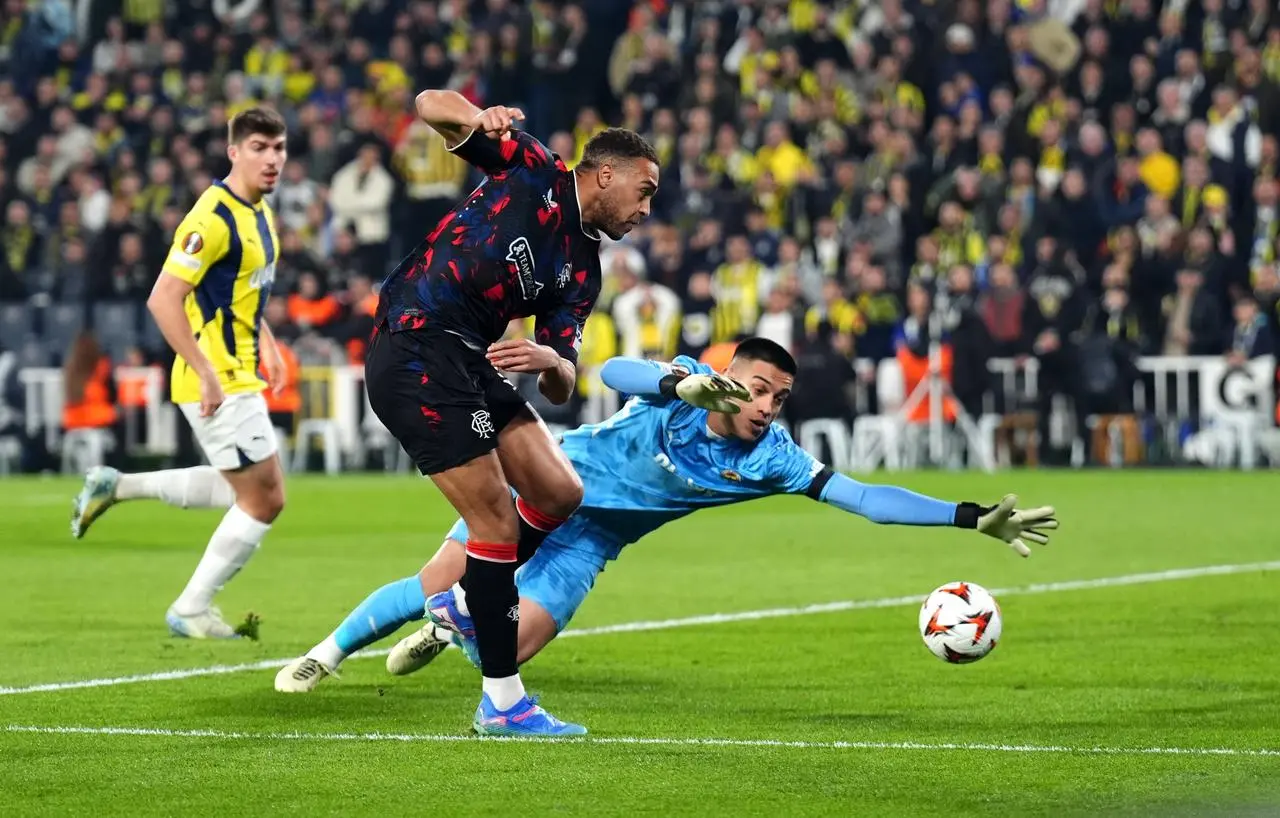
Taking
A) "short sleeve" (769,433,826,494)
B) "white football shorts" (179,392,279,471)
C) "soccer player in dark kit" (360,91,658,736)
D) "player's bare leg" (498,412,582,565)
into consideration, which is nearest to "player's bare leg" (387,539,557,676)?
"player's bare leg" (498,412,582,565)

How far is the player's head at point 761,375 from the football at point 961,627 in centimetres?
97

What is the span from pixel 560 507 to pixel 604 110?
70.1ft

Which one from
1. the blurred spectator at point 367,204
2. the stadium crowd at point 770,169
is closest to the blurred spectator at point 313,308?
the stadium crowd at point 770,169

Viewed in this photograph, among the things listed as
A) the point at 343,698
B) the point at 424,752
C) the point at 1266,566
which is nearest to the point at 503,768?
the point at 424,752

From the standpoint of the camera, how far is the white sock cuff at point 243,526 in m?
10.1

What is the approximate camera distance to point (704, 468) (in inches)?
326

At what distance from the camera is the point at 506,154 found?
7.32m

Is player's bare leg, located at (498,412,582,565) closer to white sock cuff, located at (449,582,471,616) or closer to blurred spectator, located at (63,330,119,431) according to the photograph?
white sock cuff, located at (449,582,471,616)

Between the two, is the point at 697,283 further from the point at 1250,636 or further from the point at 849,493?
the point at 849,493

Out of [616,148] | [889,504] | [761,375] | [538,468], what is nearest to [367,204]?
[761,375]

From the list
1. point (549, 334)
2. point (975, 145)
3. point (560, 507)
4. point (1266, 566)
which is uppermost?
point (975, 145)

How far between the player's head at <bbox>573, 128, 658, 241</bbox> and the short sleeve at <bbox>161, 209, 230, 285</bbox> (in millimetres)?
3020

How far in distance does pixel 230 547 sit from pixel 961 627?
3.71 meters

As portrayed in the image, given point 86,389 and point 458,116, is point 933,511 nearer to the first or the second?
point 458,116
